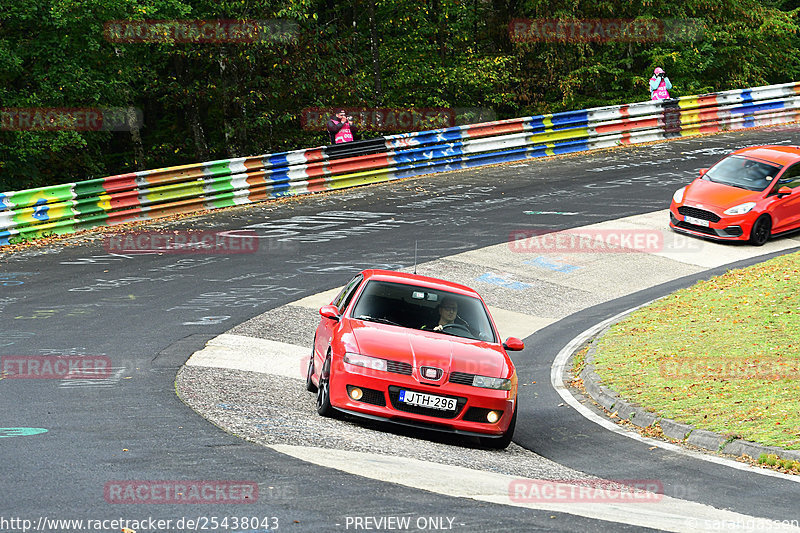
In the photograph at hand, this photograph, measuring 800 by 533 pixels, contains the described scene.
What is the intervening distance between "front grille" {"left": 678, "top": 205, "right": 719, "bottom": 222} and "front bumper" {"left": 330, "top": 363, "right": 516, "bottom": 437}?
42.1 ft

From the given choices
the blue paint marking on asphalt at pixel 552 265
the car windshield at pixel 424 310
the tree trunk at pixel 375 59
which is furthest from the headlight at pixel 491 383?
the tree trunk at pixel 375 59

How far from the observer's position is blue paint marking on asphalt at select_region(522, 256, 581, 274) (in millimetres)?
19409

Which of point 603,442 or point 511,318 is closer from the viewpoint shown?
point 603,442

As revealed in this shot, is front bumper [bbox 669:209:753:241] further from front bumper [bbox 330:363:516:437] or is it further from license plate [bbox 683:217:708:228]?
front bumper [bbox 330:363:516:437]

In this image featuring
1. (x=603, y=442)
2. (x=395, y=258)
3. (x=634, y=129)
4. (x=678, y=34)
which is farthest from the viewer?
(x=678, y=34)

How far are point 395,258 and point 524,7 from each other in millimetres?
20037

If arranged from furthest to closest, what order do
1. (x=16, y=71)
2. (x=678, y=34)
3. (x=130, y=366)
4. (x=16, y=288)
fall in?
(x=678, y=34) → (x=16, y=71) → (x=16, y=288) → (x=130, y=366)

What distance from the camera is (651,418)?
35.8ft

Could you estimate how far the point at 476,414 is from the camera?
9594 mm

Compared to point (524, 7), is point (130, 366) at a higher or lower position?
lower

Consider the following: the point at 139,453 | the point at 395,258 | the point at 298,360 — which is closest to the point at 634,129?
the point at 395,258

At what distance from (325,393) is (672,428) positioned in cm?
372

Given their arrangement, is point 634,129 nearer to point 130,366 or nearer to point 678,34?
point 678,34

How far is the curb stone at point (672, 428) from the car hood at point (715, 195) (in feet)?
29.8
